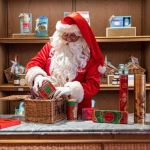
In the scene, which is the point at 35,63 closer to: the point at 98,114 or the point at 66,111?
the point at 66,111

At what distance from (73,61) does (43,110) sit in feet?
2.21

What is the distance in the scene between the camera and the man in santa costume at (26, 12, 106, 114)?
228cm

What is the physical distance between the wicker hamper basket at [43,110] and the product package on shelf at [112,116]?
238mm

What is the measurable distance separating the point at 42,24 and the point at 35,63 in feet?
3.53

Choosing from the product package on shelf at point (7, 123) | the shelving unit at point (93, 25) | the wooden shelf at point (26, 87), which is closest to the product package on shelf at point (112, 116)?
the product package on shelf at point (7, 123)

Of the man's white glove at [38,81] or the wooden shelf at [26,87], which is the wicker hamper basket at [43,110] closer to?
the man's white glove at [38,81]

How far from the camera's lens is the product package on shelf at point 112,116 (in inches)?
72.6

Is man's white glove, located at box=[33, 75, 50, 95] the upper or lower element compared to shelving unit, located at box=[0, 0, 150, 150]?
lower

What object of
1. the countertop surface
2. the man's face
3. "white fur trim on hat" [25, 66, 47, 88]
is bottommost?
the countertop surface

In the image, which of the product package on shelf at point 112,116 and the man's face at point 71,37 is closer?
the product package on shelf at point 112,116

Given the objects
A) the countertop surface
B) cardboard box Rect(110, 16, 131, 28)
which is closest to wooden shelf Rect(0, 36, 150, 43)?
cardboard box Rect(110, 16, 131, 28)

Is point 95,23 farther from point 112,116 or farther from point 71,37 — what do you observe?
point 112,116

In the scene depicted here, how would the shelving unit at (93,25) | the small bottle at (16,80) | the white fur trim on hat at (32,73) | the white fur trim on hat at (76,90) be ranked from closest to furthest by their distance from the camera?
the white fur trim on hat at (76,90)
the white fur trim on hat at (32,73)
the small bottle at (16,80)
the shelving unit at (93,25)

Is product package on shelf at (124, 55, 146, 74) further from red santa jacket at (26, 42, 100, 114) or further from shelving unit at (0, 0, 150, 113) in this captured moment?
red santa jacket at (26, 42, 100, 114)
